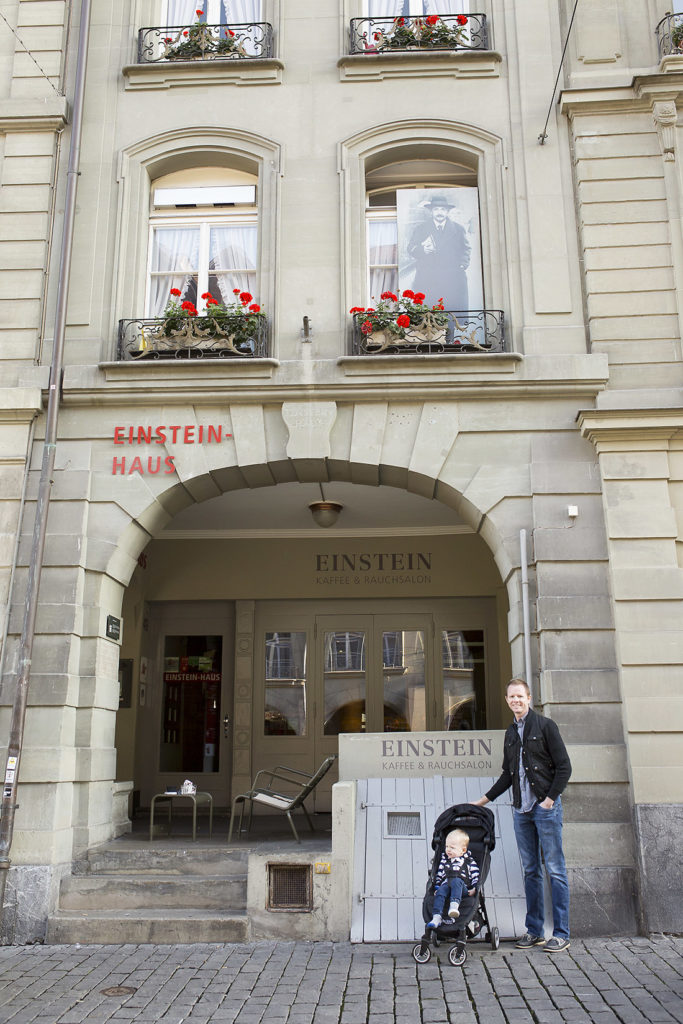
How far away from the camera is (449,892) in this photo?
6527 mm

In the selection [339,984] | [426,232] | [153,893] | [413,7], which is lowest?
[339,984]

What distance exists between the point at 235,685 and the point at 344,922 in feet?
22.2

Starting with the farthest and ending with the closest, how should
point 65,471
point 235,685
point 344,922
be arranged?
point 235,685
point 65,471
point 344,922

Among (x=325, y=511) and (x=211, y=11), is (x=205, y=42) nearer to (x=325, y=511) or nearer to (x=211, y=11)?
(x=211, y=11)

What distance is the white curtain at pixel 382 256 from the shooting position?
10.4m

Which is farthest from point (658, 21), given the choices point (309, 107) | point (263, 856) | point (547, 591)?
point (263, 856)

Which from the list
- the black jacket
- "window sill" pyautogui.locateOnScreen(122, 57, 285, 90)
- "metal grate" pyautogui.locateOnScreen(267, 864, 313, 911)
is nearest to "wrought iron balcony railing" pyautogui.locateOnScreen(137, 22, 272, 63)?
"window sill" pyautogui.locateOnScreen(122, 57, 285, 90)

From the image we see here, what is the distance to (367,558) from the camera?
14.1m

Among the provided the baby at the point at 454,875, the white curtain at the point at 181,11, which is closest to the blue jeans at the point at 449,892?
the baby at the point at 454,875

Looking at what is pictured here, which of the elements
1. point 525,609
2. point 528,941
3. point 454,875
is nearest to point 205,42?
point 525,609

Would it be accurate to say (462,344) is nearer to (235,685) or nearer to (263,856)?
(263,856)

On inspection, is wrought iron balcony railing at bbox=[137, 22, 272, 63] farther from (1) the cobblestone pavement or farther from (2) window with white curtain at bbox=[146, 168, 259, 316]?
(1) the cobblestone pavement

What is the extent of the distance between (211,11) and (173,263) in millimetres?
3456

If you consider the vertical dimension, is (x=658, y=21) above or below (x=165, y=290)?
above
